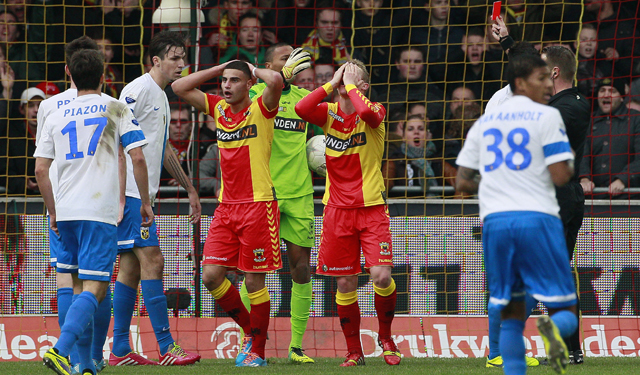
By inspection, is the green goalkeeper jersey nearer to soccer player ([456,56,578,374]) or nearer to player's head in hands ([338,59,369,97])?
player's head in hands ([338,59,369,97])

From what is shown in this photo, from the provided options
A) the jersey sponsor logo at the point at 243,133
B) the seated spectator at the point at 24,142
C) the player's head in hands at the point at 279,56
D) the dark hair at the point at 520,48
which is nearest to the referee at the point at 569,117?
the dark hair at the point at 520,48

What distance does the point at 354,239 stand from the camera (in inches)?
231

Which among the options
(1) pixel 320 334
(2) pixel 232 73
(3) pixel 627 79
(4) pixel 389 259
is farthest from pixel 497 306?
(3) pixel 627 79

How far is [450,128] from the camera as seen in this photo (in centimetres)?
895

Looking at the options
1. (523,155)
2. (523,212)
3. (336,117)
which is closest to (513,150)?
(523,155)

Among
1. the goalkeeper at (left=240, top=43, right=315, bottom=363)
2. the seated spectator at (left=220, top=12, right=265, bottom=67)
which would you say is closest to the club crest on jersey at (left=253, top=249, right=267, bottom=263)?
the goalkeeper at (left=240, top=43, right=315, bottom=363)

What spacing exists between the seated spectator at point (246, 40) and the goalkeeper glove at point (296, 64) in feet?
9.51

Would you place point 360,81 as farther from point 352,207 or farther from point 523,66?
point 523,66

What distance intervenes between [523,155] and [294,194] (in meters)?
2.79

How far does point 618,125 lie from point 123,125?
5.42 m

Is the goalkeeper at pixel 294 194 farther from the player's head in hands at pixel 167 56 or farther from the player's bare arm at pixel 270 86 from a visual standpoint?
the player's head in hands at pixel 167 56

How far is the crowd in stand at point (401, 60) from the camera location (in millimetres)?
8391

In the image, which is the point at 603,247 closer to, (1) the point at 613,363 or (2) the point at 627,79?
(1) the point at 613,363

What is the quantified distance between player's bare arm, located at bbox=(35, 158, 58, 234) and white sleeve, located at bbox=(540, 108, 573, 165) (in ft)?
9.52
